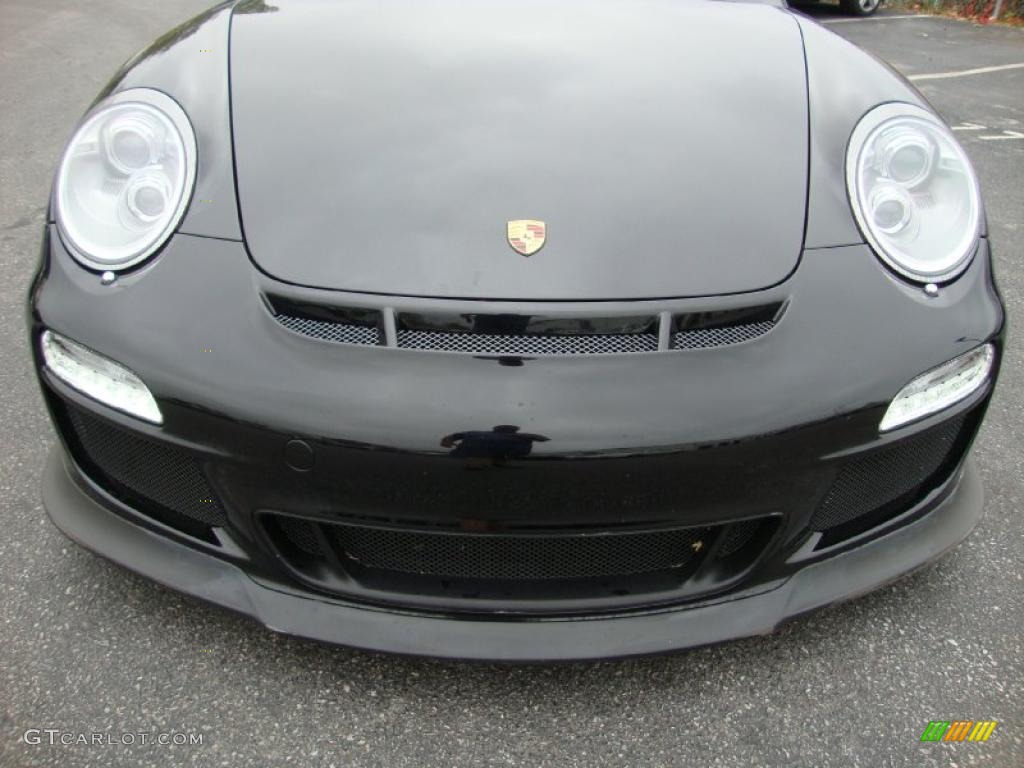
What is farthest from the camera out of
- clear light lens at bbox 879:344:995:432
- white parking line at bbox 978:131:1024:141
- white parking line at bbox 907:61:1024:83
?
white parking line at bbox 907:61:1024:83

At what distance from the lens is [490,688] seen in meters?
1.54

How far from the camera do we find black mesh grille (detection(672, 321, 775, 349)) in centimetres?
133

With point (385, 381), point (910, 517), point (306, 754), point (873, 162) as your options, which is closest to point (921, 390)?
point (910, 517)

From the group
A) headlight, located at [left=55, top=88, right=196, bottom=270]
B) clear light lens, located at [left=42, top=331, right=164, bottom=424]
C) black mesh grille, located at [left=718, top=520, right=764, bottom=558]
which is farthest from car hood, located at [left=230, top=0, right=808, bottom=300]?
black mesh grille, located at [left=718, top=520, right=764, bottom=558]

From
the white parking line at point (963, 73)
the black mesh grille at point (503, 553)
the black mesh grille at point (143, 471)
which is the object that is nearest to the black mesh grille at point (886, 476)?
the black mesh grille at point (503, 553)

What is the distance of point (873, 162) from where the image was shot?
5.28 feet

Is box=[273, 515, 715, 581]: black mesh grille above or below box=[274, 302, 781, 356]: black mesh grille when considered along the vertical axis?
below

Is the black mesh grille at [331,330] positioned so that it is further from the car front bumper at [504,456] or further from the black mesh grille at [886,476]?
the black mesh grille at [886,476]

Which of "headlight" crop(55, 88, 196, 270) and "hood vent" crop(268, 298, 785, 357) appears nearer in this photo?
"hood vent" crop(268, 298, 785, 357)

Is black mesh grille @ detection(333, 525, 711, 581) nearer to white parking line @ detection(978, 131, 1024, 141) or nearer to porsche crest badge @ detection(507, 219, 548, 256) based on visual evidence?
porsche crest badge @ detection(507, 219, 548, 256)

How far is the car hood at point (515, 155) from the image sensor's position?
54.7 inches

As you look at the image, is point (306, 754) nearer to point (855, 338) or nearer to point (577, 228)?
point (577, 228)

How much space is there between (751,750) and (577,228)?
886 mm

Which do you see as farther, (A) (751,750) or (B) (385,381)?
(A) (751,750)
